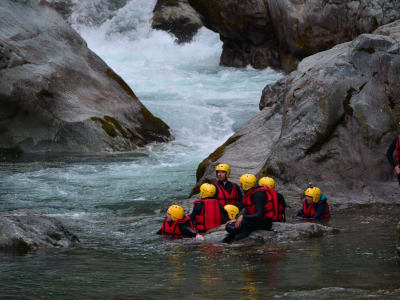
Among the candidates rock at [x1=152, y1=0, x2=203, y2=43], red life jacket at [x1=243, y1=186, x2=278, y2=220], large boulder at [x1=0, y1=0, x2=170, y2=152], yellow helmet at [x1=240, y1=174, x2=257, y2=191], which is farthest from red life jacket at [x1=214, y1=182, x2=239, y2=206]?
rock at [x1=152, y1=0, x2=203, y2=43]

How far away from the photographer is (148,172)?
15.4 m

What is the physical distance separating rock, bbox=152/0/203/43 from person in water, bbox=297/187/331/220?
28645 mm

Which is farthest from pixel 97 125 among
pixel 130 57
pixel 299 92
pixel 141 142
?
pixel 130 57

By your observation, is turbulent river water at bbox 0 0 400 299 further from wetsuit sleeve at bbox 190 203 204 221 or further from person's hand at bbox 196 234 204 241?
wetsuit sleeve at bbox 190 203 204 221

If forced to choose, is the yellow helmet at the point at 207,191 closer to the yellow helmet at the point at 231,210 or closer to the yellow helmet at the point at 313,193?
the yellow helmet at the point at 231,210

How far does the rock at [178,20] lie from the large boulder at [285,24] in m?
8.31

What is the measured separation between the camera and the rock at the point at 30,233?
7.97m

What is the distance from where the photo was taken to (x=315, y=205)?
32.5ft

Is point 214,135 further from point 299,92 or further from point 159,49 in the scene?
point 159,49

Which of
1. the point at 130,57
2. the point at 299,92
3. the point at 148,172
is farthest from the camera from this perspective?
the point at 130,57

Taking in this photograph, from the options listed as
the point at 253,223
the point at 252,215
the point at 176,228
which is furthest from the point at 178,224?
the point at 252,215

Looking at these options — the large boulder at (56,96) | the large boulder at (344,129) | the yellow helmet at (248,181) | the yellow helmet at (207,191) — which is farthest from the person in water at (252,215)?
the large boulder at (56,96)

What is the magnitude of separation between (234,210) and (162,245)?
3.80 feet

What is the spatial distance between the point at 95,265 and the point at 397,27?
7999 mm
